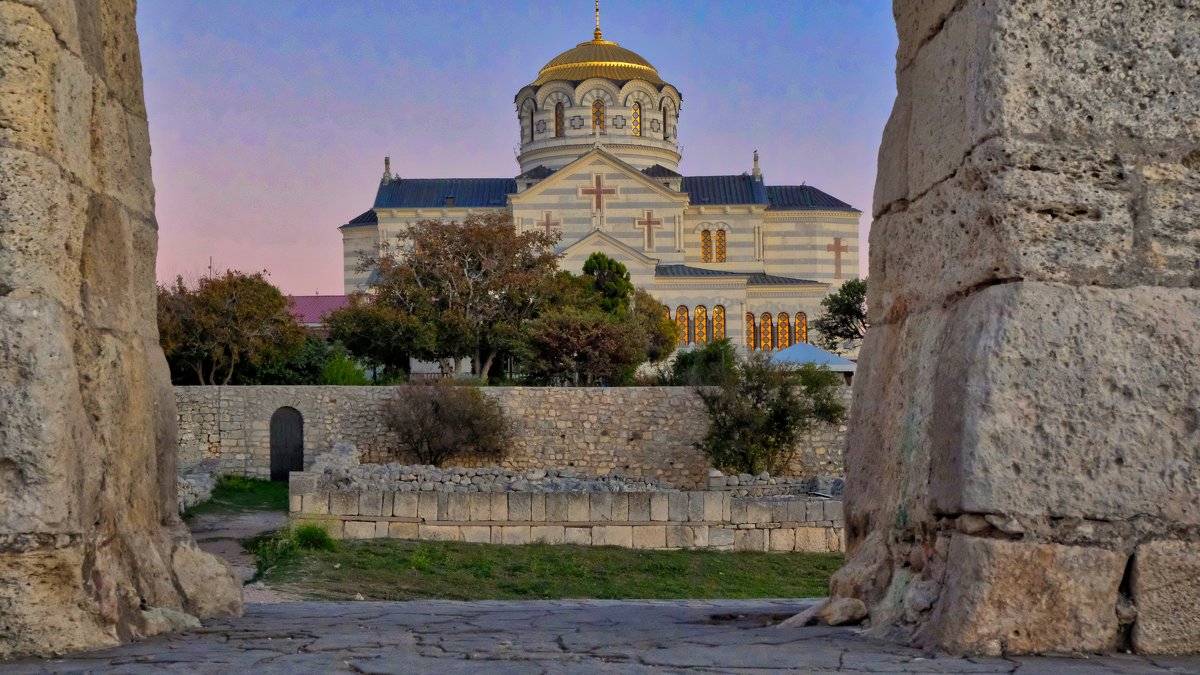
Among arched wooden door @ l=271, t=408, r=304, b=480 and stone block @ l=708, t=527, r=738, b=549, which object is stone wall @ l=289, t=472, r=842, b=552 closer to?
stone block @ l=708, t=527, r=738, b=549

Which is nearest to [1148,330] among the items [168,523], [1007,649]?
[1007,649]

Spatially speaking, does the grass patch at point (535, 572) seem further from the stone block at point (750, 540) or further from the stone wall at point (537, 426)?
the stone wall at point (537, 426)

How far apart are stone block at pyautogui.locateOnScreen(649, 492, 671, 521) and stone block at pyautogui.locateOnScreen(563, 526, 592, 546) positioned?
826mm

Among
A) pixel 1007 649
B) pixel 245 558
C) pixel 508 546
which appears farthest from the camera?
pixel 508 546

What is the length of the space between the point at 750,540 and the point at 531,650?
13377 mm

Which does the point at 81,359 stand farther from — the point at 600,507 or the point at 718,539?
the point at 718,539

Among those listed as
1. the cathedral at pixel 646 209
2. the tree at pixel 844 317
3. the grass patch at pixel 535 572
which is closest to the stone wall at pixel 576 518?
the grass patch at pixel 535 572

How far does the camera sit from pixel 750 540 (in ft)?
56.6

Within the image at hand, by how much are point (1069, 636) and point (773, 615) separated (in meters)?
1.73

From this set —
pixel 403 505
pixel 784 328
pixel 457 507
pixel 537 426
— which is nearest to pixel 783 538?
pixel 457 507

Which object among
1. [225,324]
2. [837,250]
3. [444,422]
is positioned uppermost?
[837,250]

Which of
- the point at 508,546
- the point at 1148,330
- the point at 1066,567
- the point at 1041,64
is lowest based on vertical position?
the point at 508,546

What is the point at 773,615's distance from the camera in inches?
215

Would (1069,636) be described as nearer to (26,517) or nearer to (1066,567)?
(1066,567)
